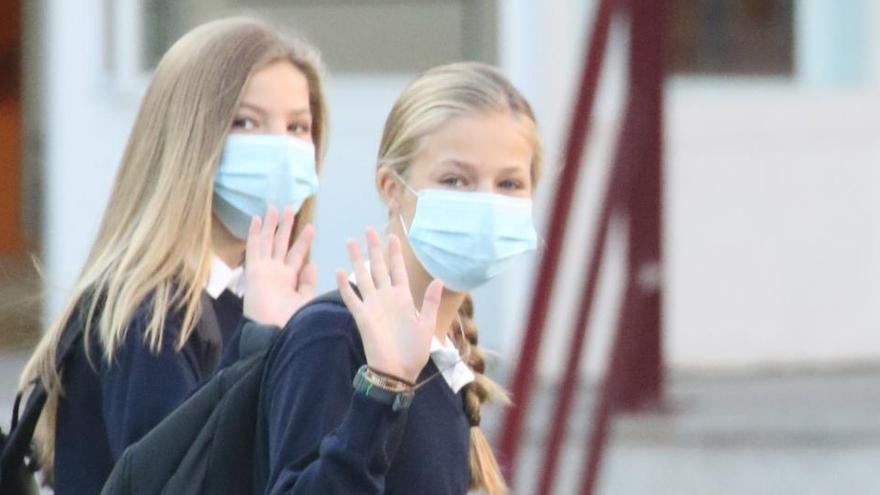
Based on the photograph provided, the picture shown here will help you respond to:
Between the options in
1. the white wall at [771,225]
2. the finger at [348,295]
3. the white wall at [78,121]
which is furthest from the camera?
the white wall at [771,225]

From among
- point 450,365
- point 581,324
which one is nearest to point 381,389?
point 450,365

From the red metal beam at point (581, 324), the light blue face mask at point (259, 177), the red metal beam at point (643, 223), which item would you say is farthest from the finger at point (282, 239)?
the red metal beam at point (643, 223)

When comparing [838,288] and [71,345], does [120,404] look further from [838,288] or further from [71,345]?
[838,288]

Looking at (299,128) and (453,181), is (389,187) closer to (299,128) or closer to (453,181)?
(453,181)

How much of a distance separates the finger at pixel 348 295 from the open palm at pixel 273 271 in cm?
28

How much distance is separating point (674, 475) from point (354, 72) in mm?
2448

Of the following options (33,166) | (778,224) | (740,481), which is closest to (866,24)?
(778,224)

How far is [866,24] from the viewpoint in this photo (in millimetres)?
8609

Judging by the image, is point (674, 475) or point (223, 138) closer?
point (223, 138)

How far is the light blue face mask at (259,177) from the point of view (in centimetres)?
288

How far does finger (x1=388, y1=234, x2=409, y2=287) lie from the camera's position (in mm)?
2398

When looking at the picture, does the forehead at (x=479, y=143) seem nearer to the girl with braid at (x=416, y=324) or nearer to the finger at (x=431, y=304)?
the girl with braid at (x=416, y=324)

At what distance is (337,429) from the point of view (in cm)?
226

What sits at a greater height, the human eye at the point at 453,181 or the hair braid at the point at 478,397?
the human eye at the point at 453,181
